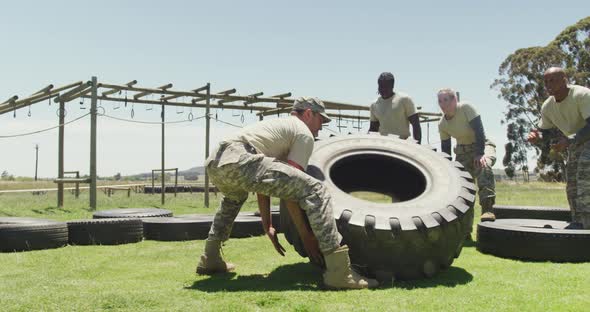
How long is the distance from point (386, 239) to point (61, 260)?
3.33m

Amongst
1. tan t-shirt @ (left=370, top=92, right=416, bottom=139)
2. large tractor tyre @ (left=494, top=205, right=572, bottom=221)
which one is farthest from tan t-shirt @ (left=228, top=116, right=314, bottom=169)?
large tractor tyre @ (left=494, top=205, right=572, bottom=221)

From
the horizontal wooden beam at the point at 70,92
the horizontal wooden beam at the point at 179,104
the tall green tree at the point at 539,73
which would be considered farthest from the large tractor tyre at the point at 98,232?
the tall green tree at the point at 539,73

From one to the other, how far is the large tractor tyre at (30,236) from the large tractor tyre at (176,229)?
110 cm

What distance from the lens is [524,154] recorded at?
1693 inches

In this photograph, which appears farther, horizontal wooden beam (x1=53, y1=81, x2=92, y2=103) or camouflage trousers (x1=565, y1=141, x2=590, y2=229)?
horizontal wooden beam (x1=53, y1=81, x2=92, y2=103)

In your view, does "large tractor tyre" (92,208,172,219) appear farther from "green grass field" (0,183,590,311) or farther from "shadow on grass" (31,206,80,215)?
"shadow on grass" (31,206,80,215)

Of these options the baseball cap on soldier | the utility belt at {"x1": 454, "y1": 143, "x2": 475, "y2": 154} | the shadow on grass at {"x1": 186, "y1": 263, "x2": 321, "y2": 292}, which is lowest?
the shadow on grass at {"x1": 186, "y1": 263, "x2": 321, "y2": 292}

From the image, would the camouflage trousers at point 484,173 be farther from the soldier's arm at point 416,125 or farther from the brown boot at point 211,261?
the brown boot at point 211,261

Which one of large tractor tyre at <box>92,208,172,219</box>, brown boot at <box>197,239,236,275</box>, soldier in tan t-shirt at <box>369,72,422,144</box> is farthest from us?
large tractor tyre at <box>92,208,172,219</box>

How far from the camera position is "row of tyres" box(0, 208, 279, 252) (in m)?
5.89

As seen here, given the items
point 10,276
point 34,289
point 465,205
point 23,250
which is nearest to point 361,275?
point 465,205

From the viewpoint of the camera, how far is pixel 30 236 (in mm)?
5922

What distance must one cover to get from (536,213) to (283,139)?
15.8ft

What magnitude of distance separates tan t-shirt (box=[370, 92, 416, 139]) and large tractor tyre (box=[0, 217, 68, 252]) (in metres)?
4.09
